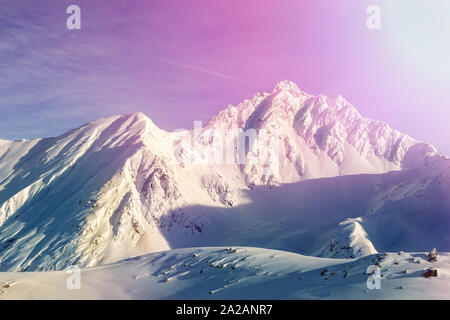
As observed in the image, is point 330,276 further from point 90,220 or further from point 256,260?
point 90,220

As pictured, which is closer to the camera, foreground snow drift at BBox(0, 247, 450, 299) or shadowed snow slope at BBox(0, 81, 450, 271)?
foreground snow drift at BBox(0, 247, 450, 299)

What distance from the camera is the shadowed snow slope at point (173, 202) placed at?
90438 mm

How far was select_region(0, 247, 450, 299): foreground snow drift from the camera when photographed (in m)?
16.4

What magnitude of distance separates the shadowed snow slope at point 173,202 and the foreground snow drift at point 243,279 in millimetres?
61786

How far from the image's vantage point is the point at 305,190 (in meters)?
177

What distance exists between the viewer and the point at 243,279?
862 inches

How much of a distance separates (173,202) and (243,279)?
105079 mm

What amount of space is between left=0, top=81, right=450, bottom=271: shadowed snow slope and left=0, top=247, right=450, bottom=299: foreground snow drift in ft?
203

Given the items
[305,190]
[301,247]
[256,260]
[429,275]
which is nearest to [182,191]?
[301,247]

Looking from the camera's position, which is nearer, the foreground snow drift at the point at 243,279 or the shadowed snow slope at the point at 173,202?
the foreground snow drift at the point at 243,279

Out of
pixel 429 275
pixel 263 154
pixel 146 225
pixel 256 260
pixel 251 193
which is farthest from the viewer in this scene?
pixel 263 154

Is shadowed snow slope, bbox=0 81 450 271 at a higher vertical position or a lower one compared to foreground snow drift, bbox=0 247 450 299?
lower

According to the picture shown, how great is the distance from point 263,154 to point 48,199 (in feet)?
411
